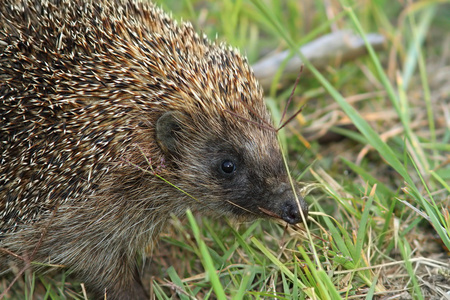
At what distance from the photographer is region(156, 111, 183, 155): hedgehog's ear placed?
142 inches

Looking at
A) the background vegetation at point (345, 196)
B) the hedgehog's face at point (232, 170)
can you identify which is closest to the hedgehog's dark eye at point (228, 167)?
the hedgehog's face at point (232, 170)

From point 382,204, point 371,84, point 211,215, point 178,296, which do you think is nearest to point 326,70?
point 371,84

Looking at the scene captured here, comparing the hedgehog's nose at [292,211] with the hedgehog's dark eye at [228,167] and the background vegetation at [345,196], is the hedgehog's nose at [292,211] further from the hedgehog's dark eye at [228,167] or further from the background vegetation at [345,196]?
the hedgehog's dark eye at [228,167]

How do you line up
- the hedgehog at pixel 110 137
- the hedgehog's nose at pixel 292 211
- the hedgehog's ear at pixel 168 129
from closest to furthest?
1. the hedgehog's nose at pixel 292 211
2. the hedgehog at pixel 110 137
3. the hedgehog's ear at pixel 168 129

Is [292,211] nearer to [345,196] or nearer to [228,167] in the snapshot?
[228,167]

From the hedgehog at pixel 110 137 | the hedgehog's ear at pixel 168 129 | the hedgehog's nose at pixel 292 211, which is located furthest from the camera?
the hedgehog's ear at pixel 168 129

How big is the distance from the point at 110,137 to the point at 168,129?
0.40 metres

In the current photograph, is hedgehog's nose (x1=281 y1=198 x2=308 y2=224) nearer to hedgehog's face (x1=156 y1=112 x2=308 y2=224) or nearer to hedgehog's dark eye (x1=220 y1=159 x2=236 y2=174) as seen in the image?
hedgehog's face (x1=156 y1=112 x2=308 y2=224)

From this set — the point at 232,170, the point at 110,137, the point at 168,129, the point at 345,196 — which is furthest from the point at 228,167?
the point at 345,196

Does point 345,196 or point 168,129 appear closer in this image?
point 168,129

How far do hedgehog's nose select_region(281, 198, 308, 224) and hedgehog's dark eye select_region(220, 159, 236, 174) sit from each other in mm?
444

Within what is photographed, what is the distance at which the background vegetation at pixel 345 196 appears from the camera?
3.41m

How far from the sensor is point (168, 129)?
12.0 ft

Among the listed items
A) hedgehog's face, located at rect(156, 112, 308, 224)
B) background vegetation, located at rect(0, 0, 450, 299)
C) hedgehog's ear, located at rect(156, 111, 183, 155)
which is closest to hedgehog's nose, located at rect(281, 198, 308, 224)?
hedgehog's face, located at rect(156, 112, 308, 224)
